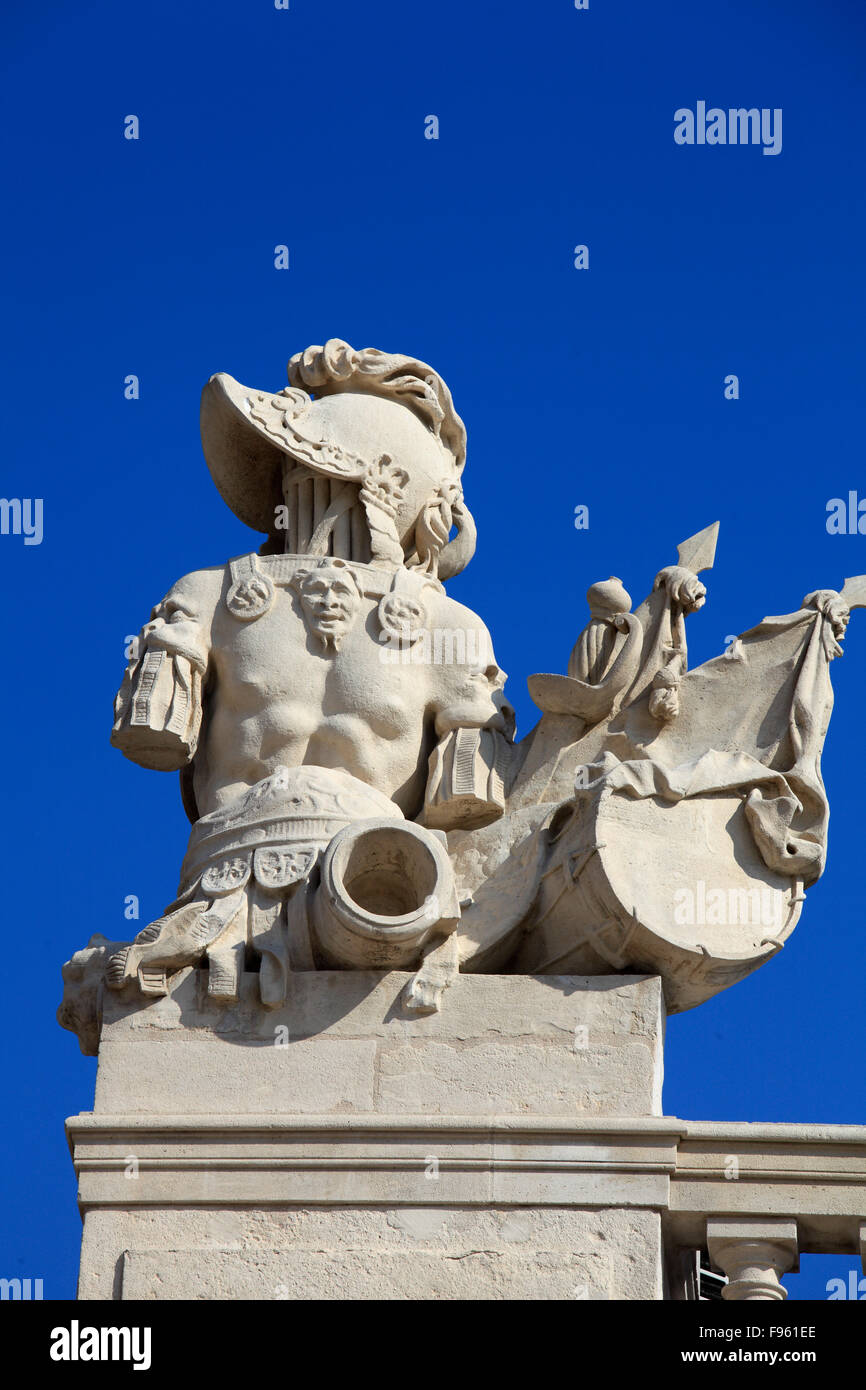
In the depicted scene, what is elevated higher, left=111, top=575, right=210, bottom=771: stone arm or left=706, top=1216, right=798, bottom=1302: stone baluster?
left=111, top=575, right=210, bottom=771: stone arm

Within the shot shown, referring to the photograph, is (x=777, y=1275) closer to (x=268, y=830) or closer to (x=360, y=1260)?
(x=360, y=1260)

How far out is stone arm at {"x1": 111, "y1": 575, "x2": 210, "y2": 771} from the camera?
43.7 ft

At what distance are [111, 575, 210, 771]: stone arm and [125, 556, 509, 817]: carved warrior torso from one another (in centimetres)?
1

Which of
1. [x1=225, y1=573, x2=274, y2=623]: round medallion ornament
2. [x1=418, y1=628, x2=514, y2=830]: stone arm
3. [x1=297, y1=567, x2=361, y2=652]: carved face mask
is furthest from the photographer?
[x1=225, y1=573, x2=274, y2=623]: round medallion ornament

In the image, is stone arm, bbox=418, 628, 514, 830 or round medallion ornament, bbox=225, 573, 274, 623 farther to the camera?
round medallion ornament, bbox=225, 573, 274, 623

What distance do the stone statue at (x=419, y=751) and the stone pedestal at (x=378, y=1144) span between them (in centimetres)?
23

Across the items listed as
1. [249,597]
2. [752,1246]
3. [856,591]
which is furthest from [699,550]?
[752,1246]

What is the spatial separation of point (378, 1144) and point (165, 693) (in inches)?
111

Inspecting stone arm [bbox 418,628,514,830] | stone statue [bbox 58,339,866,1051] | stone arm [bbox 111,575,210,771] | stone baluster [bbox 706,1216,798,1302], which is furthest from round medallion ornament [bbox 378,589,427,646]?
stone baluster [bbox 706,1216,798,1302]

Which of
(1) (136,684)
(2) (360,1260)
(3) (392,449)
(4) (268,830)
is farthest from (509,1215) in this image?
(3) (392,449)

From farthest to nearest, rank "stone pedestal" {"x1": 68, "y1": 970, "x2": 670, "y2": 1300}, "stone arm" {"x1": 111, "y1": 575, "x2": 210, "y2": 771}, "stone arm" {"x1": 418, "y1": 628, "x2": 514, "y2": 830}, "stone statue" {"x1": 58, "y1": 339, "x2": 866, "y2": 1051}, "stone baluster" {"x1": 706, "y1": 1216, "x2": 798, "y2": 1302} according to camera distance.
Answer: "stone arm" {"x1": 111, "y1": 575, "x2": 210, "y2": 771}
"stone arm" {"x1": 418, "y1": 628, "x2": 514, "y2": 830}
"stone statue" {"x1": 58, "y1": 339, "x2": 866, "y2": 1051}
"stone baluster" {"x1": 706, "y1": 1216, "x2": 798, "y2": 1302}
"stone pedestal" {"x1": 68, "y1": 970, "x2": 670, "y2": 1300}

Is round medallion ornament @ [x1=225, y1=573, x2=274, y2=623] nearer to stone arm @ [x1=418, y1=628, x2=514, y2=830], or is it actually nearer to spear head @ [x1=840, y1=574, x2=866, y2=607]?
stone arm @ [x1=418, y1=628, x2=514, y2=830]
